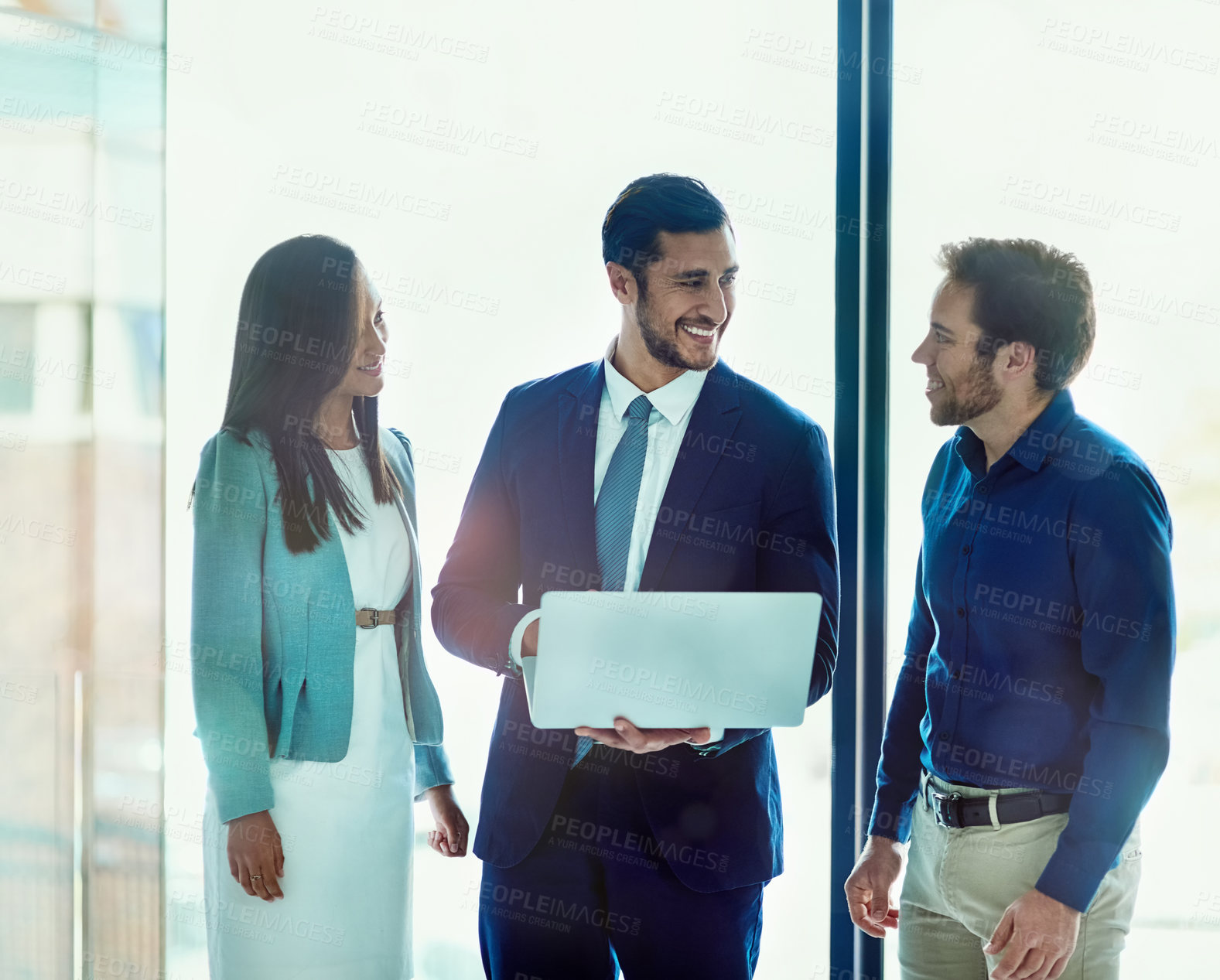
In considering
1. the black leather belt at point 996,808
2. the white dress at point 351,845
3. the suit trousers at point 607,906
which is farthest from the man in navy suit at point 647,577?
the black leather belt at point 996,808

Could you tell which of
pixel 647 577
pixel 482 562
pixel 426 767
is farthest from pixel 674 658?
pixel 426 767

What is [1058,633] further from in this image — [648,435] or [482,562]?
[482,562]

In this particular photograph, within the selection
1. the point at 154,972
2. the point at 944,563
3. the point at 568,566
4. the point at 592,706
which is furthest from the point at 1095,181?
the point at 154,972

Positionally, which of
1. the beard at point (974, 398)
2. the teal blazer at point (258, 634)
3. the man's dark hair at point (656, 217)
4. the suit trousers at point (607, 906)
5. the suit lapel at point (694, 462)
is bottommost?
the suit trousers at point (607, 906)

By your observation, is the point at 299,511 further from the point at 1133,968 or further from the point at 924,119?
the point at 1133,968

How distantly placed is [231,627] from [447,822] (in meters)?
0.56

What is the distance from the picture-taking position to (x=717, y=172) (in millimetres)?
2078

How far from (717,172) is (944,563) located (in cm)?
98

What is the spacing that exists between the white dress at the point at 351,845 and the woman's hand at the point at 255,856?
0.02 m

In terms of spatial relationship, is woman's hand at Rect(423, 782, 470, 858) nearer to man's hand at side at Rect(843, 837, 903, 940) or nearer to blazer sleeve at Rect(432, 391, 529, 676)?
blazer sleeve at Rect(432, 391, 529, 676)

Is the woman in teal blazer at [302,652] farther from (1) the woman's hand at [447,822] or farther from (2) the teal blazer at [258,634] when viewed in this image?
(1) the woman's hand at [447,822]

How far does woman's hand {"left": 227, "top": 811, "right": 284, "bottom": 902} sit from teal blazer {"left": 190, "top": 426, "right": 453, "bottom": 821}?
20mm

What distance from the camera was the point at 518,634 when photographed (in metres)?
1.54

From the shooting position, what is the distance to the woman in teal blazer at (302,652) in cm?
158
